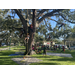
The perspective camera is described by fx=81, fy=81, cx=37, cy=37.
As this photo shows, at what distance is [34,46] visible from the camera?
31.3 feet

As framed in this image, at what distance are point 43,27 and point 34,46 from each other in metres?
4.64

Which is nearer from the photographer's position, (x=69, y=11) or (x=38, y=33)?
(x=69, y=11)

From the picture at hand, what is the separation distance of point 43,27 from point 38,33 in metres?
1.27
